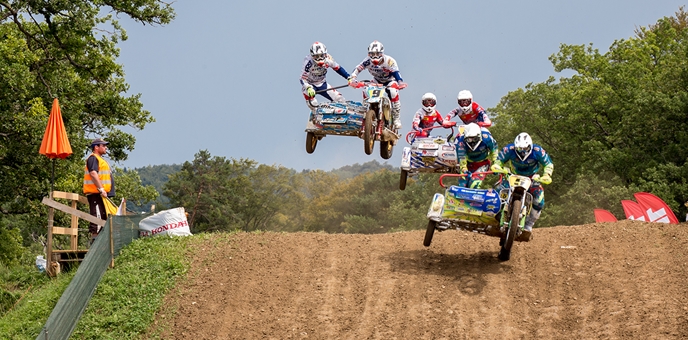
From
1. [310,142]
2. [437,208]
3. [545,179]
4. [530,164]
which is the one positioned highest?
[310,142]

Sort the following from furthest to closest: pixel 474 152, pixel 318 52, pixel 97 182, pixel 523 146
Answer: pixel 318 52, pixel 97 182, pixel 474 152, pixel 523 146

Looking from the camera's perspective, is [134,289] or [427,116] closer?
[134,289]

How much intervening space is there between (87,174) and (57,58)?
933cm

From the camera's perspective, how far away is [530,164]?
14.2 metres

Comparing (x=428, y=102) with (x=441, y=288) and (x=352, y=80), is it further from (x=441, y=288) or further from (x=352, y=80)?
(x=441, y=288)

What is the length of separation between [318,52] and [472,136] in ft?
14.5

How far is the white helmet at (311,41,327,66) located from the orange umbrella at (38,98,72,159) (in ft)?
18.8

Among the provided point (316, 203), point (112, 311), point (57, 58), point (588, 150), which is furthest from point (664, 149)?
point (316, 203)

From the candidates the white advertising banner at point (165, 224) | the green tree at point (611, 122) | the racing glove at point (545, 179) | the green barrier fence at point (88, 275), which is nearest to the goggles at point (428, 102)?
the racing glove at point (545, 179)

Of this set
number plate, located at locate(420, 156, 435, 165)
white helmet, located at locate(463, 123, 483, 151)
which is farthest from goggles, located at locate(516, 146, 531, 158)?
number plate, located at locate(420, 156, 435, 165)

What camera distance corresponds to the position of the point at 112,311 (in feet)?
43.1

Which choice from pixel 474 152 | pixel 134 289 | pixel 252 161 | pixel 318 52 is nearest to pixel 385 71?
pixel 318 52

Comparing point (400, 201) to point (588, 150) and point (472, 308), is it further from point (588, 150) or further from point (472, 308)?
point (472, 308)

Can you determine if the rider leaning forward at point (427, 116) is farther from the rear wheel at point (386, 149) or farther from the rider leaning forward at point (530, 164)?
the rider leaning forward at point (530, 164)
